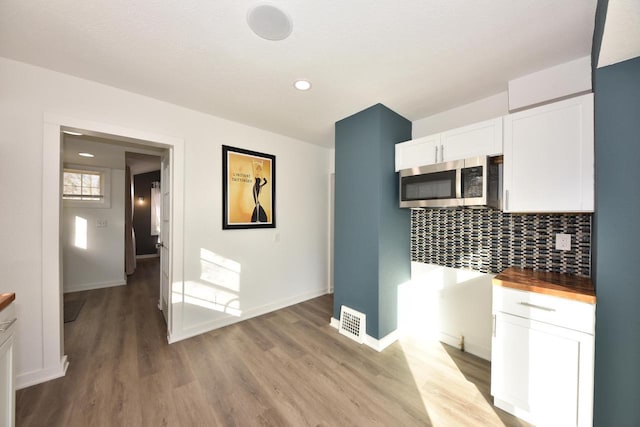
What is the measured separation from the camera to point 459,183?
1.96 m

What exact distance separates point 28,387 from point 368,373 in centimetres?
257

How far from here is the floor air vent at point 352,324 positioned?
2.45 m

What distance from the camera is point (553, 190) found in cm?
157

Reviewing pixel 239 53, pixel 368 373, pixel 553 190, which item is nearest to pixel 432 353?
pixel 368 373

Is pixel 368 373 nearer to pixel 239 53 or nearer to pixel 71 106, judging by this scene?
pixel 239 53

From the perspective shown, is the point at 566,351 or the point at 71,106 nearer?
the point at 566,351

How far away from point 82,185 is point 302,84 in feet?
15.4

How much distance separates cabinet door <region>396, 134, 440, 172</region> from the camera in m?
2.19

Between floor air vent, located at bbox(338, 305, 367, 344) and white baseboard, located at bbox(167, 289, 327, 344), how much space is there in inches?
39.8

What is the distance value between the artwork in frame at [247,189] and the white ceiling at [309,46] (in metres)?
0.76

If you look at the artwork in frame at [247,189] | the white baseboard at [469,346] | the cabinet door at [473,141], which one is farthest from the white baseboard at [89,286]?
the cabinet door at [473,141]

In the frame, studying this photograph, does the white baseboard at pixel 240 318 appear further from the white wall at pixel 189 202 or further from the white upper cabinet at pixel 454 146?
the white upper cabinet at pixel 454 146

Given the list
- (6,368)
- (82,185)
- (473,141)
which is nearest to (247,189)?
(6,368)

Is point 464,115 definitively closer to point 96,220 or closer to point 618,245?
point 618,245
